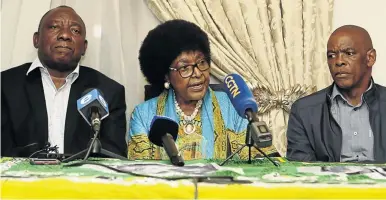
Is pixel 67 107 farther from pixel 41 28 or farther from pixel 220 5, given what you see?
pixel 220 5

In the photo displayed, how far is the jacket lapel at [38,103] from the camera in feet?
9.21

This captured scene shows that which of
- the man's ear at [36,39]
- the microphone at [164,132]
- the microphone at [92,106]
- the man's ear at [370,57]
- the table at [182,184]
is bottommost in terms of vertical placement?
the table at [182,184]

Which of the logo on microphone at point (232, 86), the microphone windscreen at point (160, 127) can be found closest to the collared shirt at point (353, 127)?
the logo on microphone at point (232, 86)

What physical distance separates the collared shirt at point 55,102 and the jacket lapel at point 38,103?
0.03 m

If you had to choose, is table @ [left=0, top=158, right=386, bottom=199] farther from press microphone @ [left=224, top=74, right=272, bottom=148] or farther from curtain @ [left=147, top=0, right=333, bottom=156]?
curtain @ [left=147, top=0, right=333, bottom=156]

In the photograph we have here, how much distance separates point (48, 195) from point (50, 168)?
267 millimetres

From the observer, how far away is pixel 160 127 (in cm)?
186

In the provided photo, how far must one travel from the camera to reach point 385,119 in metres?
2.78

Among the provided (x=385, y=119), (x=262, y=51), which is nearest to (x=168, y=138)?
(x=385, y=119)

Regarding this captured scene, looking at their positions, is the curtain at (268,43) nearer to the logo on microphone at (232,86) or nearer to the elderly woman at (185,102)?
the elderly woman at (185,102)

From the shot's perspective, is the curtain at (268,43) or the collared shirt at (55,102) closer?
the collared shirt at (55,102)

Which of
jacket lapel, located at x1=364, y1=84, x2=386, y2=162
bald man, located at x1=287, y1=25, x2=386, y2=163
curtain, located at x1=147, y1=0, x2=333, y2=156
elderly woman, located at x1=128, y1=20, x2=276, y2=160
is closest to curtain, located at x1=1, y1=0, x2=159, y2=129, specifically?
curtain, located at x1=147, y1=0, x2=333, y2=156

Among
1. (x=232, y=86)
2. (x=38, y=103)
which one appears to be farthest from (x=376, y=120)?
(x=38, y=103)

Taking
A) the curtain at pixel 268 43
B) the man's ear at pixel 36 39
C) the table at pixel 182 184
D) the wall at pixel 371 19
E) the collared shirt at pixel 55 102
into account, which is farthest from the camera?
the wall at pixel 371 19
